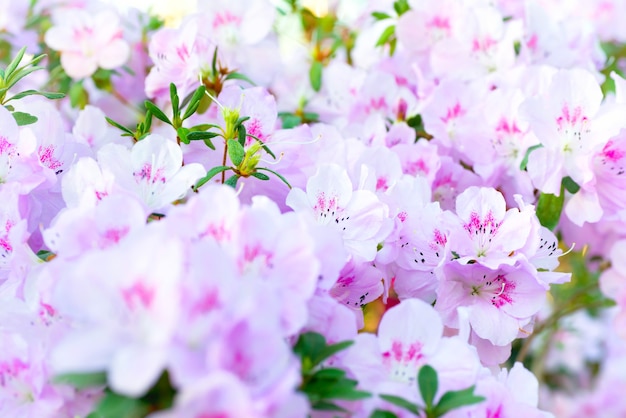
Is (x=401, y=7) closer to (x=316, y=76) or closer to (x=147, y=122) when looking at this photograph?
(x=316, y=76)

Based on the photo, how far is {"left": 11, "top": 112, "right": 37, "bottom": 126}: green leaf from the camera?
104 centimetres

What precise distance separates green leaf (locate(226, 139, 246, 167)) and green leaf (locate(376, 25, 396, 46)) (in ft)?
2.11

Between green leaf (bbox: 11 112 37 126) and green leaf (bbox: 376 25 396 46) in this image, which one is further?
green leaf (bbox: 376 25 396 46)

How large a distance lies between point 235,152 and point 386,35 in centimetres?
66

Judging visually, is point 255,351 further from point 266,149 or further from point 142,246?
point 266,149

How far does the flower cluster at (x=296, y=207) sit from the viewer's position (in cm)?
62

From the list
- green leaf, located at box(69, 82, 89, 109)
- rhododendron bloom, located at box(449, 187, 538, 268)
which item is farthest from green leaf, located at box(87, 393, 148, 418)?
green leaf, located at box(69, 82, 89, 109)

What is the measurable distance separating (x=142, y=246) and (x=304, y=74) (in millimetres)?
1009

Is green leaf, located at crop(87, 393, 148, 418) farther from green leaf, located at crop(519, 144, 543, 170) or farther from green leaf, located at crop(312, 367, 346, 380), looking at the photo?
green leaf, located at crop(519, 144, 543, 170)

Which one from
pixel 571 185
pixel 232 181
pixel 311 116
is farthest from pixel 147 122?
pixel 571 185

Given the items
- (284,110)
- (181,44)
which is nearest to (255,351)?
(181,44)

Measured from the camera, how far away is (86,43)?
1479 mm

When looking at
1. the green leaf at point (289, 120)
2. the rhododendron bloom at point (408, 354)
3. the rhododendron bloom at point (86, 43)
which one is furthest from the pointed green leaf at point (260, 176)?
the rhododendron bloom at point (86, 43)

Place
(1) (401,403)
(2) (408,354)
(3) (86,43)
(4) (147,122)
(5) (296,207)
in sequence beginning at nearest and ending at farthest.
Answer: (1) (401,403) < (2) (408,354) < (5) (296,207) < (4) (147,122) < (3) (86,43)
